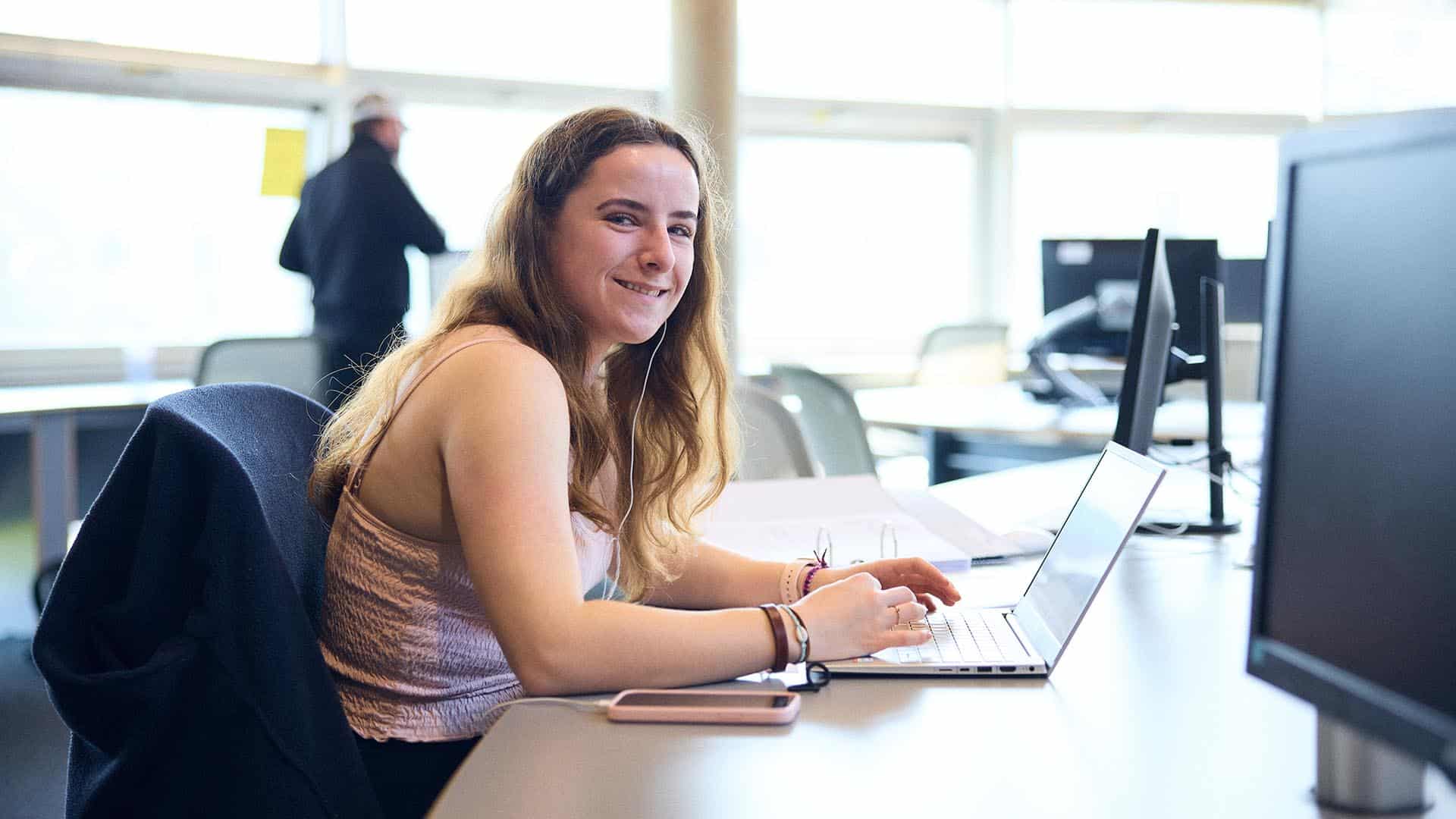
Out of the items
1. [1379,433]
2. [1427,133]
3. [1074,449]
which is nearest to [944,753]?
[1379,433]

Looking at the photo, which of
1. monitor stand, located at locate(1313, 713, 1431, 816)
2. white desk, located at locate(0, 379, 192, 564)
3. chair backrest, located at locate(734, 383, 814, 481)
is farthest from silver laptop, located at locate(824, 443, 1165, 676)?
white desk, located at locate(0, 379, 192, 564)

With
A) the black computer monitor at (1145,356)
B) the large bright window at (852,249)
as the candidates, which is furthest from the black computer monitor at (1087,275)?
the large bright window at (852,249)

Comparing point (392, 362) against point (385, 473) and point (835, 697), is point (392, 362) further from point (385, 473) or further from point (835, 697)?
point (835, 697)

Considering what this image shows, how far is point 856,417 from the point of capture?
2977mm

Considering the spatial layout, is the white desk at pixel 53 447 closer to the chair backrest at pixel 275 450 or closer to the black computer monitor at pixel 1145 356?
the chair backrest at pixel 275 450

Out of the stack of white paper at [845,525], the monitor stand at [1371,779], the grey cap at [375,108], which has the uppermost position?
the grey cap at [375,108]

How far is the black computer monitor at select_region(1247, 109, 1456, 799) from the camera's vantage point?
1.81 feet

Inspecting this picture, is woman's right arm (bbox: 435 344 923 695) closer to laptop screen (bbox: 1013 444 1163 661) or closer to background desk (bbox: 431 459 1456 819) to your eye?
background desk (bbox: 431 459 1456 819)

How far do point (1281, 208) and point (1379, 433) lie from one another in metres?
0.15

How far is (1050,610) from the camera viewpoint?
45.3 inches

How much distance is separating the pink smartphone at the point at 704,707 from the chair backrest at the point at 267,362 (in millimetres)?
2424

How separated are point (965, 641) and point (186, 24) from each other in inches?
161

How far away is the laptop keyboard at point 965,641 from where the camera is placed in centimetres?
109

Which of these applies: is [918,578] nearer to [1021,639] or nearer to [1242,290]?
[1021,639]
